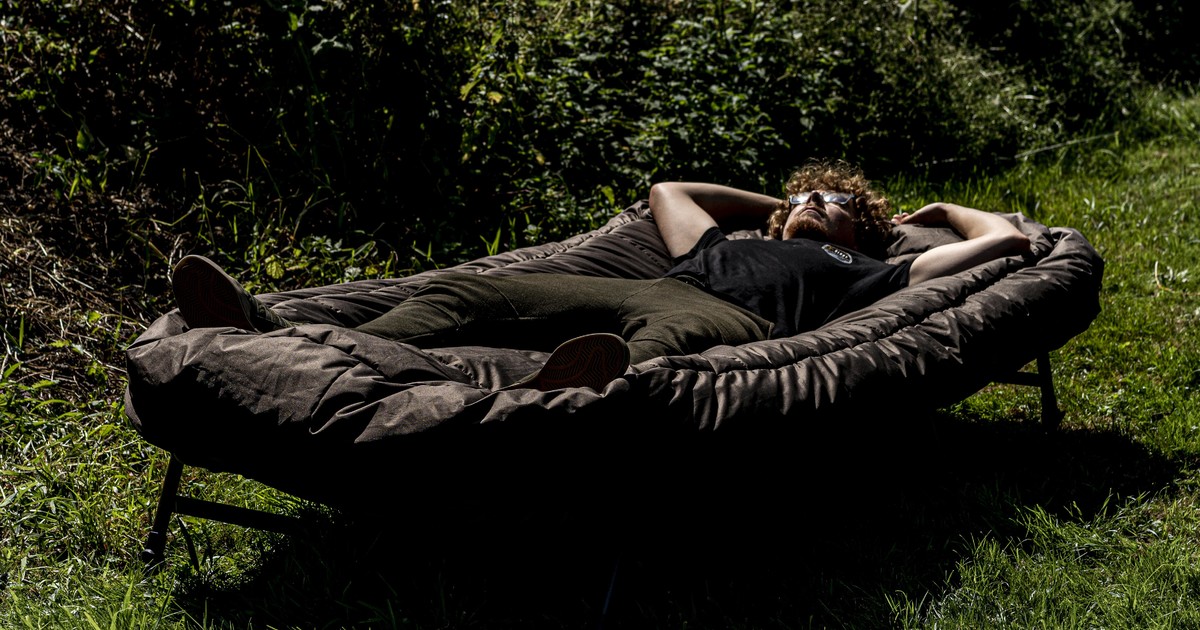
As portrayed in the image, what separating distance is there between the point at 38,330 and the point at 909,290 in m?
3.36

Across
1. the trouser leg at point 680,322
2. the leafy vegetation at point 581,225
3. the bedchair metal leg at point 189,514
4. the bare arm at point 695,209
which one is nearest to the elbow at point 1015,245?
the leafy vegetation at point 581,225

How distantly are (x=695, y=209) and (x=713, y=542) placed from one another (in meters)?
1.68

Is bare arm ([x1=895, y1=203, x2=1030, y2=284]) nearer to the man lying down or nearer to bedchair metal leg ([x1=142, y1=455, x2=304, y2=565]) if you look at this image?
the man lying down

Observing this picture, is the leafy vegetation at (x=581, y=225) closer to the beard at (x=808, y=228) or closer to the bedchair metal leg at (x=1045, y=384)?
the bedchair metal leg at (x=1045, y=384)

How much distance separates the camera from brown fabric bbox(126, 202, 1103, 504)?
2.33m

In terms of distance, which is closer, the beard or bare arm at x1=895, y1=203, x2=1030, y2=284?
bare arm at x1=895, y1=203, x2=1030, y2=284

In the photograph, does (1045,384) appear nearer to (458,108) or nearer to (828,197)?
(828,197)

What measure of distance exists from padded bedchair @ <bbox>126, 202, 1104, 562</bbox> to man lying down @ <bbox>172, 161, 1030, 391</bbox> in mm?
99

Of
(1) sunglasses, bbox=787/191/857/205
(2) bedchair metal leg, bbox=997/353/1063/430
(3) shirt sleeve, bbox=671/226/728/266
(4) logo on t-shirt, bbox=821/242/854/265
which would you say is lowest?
(2) bedchair metal leg, bbox=997/353/1063/430

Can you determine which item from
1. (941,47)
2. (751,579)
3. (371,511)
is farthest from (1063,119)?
(371,511)

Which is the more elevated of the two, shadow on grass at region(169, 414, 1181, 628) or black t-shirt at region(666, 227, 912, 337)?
black t-shirt at region(666, 227, 912, 337)

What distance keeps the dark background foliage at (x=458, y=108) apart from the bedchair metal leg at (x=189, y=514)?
77.7 inches

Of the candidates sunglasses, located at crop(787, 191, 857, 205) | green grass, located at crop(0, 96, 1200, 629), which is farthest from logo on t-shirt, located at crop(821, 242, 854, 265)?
green grass, located at crop(0, 96, 1200, 629)

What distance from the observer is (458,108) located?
5336 mm
